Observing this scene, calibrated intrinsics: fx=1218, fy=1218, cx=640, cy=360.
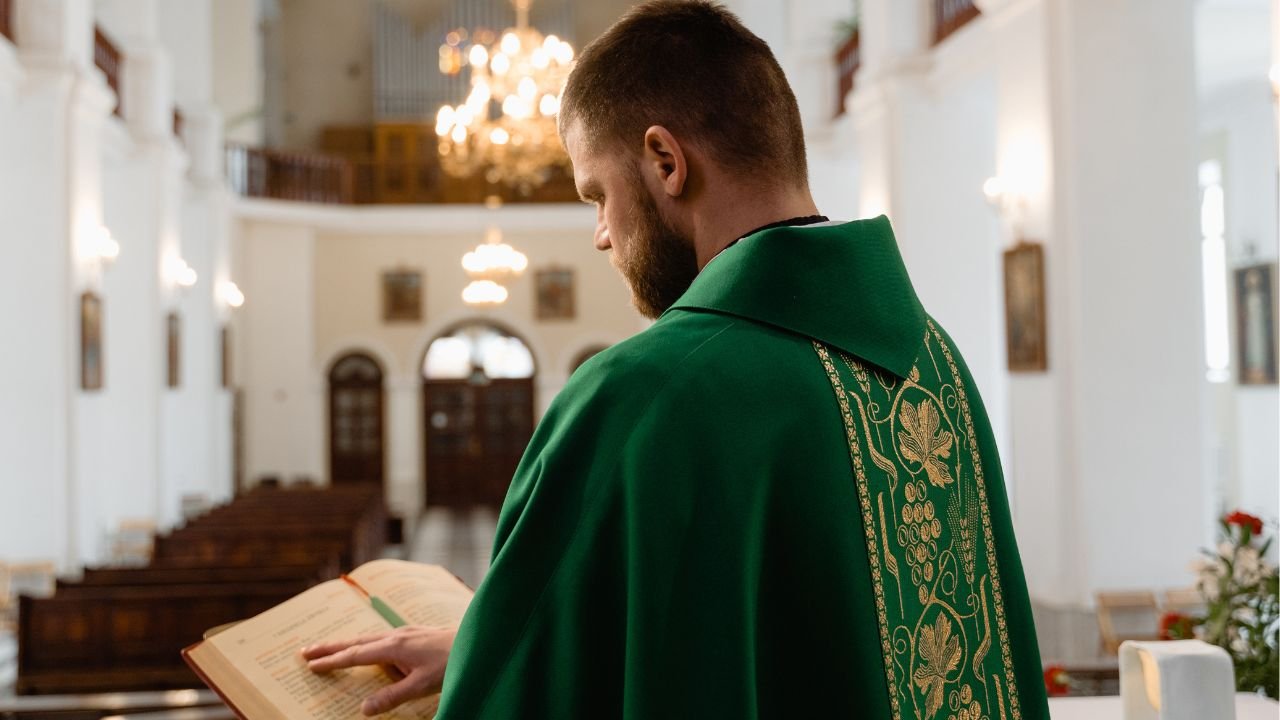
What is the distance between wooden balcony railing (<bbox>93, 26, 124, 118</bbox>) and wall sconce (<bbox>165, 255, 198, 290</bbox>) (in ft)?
6.05

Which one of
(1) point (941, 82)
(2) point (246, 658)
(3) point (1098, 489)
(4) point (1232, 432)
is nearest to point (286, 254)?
(1) point (941, 82)

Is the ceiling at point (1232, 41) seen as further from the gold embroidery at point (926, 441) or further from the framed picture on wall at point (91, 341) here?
the gold embroidery at point (926, 441)

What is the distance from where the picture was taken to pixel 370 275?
22.1m

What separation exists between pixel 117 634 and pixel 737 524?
6998 millimetres

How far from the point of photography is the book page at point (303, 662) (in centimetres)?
171

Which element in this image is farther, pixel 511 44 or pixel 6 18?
pixel 511 44

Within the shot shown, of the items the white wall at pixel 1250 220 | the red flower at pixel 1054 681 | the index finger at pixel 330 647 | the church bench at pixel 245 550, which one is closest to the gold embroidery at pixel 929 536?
the index finger at pixel 330 647

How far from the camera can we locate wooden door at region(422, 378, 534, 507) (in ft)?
73.0

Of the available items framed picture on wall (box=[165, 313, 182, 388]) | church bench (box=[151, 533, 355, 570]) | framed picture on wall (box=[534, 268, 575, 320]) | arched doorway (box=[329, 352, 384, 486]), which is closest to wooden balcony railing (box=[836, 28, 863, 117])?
church bench (box=[151, 533, 355, 570])

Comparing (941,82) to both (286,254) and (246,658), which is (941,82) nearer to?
(246,658)

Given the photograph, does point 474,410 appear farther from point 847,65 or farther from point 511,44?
point 847,65

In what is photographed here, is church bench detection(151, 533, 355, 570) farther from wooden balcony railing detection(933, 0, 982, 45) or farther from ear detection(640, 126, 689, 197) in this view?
ear detection(640, 126, 689, 197)

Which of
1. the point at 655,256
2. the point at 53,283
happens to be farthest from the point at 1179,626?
the point at 53,283

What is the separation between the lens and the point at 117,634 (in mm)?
7277
